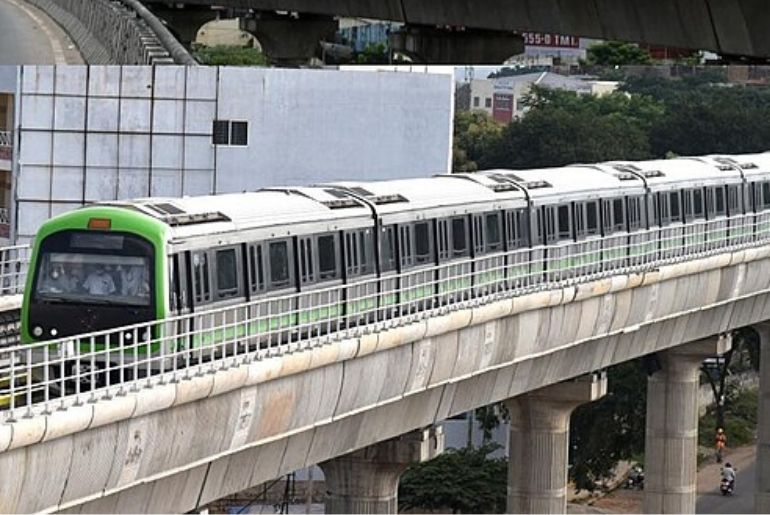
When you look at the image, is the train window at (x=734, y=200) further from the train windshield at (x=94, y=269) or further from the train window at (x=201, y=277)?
the train windshield at (x=94, y=269)

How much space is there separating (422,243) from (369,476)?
6218 millimetres

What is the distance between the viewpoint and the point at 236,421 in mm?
30250

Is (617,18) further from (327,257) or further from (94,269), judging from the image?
(94,269)

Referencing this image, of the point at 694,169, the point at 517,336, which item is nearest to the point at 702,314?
the point at 694,169

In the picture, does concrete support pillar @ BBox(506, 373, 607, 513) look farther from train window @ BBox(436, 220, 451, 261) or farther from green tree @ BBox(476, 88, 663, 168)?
green tree @ BBox(476, 88, 663, 168)

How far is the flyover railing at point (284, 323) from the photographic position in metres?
26.6

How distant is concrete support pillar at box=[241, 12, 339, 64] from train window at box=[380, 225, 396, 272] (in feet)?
85.0

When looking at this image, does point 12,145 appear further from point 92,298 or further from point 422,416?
point 92,298

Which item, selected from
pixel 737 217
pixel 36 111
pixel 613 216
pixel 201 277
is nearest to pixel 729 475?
pixel 737 217

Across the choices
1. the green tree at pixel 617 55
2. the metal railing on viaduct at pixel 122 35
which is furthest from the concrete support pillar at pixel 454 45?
the green tree at pixel 617 55

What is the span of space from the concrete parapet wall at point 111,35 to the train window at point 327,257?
16.4 m

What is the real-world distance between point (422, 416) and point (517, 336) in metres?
3.14

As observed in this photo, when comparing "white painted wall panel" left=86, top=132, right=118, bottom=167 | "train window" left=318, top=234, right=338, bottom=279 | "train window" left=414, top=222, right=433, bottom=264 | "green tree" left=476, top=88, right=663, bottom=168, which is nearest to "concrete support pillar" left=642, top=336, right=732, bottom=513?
"green tree" left=476, top=88, right=663, bottom=168

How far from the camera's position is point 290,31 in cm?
6381
